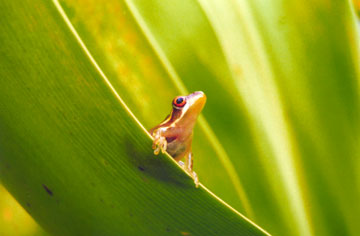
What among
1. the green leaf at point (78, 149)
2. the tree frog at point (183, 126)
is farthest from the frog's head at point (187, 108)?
the green leaf at point (78, 149)

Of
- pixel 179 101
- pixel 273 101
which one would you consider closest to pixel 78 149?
pixel 179 101

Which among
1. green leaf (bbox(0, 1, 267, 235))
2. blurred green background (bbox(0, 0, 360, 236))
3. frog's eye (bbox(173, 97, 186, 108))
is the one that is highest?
green leaf (bbox(0, 1, 267, 235))

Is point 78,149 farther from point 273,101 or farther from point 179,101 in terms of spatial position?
point 273,101

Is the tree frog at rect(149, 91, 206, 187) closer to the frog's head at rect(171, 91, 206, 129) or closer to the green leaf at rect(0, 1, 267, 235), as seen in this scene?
the frog's head at rect(171, 91, 206, 129)

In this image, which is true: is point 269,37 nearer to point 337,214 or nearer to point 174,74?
point 174,74

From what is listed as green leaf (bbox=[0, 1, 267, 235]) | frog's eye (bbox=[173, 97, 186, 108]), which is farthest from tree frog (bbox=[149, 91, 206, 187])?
green leaf (bbox=[0, 1, 267, 235])
